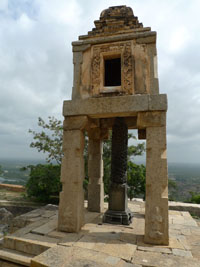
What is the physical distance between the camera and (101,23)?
19.8 ft

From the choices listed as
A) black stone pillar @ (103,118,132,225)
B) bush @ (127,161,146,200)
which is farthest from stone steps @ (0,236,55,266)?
bush @ (127,161,146,200)

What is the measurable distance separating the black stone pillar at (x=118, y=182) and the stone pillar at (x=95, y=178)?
1.18 metres

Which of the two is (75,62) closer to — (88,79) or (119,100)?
(88,79)

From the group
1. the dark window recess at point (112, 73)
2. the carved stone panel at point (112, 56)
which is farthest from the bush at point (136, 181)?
the carved stone panel at point (112, 56)

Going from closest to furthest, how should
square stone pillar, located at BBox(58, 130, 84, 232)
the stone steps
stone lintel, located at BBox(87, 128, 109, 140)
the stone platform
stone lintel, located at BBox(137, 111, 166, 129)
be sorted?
the stone platform
the stone steps
stone lintel, located at BBox(137, 111, 166, 129)
square stone pillar, located at BBox(58, 130, 84, 232)
stone lintel, located at BBox(87, 128, 109, 140)

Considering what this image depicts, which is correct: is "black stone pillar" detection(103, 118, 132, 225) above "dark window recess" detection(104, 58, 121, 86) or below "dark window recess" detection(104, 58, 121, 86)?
below

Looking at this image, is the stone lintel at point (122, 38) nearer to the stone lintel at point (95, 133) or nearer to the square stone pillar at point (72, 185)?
the square stone pillar at point (72, 185)

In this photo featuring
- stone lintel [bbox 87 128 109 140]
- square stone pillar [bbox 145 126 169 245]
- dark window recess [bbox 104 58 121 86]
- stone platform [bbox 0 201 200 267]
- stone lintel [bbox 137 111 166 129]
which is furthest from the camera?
stone lintel [bbox 87 128 109 140]

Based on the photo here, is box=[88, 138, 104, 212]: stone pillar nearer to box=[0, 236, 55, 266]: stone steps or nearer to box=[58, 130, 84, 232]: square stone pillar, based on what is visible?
box=[58, 130, 84, 232]: square stone pillar

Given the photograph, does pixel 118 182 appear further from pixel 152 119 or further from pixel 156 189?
pixel 152 119

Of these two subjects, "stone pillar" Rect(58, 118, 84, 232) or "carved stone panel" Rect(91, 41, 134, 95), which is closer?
"stone pillar" Rect(58, 118, 84, 232)

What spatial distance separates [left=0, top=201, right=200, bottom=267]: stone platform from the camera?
3.46m

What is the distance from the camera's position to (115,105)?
16.7ft

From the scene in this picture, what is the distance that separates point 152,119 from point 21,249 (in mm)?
4428
